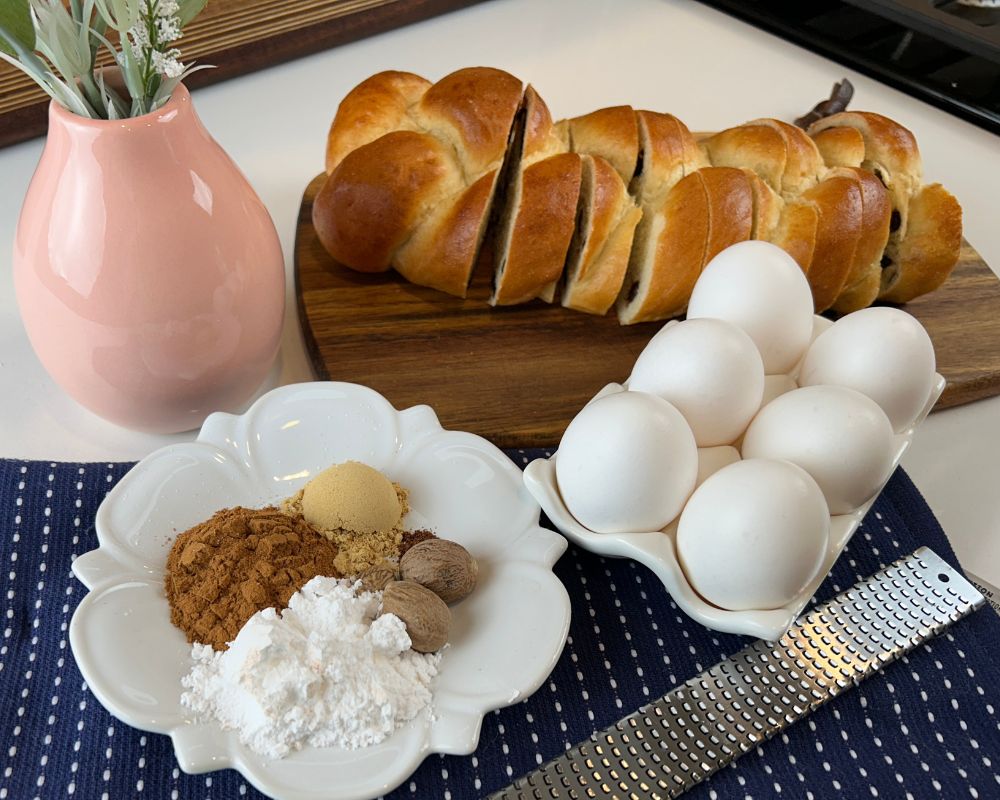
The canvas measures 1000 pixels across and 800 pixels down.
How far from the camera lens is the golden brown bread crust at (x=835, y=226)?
105cm

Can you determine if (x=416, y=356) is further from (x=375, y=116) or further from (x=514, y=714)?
(x=514, y=714)

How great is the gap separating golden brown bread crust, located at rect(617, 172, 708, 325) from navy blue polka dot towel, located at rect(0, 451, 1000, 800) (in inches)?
12.8

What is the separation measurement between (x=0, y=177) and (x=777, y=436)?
99 cm

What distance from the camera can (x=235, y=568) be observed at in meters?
0.74

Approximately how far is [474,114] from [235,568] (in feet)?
→ 1.83

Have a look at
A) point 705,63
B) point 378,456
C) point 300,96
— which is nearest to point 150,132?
point 378,456

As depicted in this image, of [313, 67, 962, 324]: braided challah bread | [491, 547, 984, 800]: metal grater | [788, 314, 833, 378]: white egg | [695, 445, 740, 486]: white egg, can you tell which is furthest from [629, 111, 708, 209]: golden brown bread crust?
[491, 547, 984, 800]: metal grater

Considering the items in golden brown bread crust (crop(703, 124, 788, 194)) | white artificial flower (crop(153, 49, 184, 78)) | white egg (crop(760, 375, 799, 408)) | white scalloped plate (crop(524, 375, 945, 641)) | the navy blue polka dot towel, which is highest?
white artificial flower (crop(153, 49, 184, 78))

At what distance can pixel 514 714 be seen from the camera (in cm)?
73

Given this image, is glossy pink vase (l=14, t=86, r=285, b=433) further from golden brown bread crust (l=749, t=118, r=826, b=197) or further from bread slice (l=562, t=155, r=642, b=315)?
golden brown bread crust (l=749, t=118, r=826, b=197)

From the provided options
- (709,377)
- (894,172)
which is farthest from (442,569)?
(894,172)

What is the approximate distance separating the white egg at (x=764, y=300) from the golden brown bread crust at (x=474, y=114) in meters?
0.28

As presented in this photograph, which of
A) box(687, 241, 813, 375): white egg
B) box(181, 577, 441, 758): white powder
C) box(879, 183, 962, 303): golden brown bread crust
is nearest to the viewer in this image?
box(181, 577, 441, 758): white powder

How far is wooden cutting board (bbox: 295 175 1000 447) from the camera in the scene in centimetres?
98
